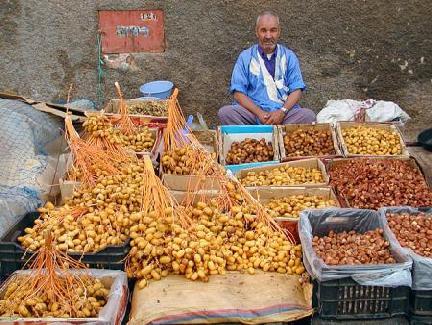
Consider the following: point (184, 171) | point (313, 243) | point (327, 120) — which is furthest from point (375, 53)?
point (313, 243)

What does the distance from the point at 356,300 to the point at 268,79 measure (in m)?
3.02

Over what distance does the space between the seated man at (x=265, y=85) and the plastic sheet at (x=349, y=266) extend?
6.73ft

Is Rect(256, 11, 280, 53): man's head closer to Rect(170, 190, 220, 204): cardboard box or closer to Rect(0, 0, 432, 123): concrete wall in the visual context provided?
Rect(0, 0, 432, 123): concrete wall

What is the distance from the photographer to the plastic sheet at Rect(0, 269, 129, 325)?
109 inches

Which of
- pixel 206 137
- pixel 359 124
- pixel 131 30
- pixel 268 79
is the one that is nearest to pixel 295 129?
pixel 359 124

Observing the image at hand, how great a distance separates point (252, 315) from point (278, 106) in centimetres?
293

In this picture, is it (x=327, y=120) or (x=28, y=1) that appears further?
(x=28, y=1)

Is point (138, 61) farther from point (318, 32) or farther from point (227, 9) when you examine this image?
point (318, 32)

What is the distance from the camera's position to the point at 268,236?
3510 millimetres

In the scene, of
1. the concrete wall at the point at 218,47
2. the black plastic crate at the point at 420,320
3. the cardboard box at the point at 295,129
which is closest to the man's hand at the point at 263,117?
the cardboard box at the point at 295,129

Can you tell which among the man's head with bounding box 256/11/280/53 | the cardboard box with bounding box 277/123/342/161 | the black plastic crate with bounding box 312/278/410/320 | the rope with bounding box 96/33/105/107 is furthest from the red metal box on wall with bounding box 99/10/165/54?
the black plastic crate with bounding box 312/278/410/320

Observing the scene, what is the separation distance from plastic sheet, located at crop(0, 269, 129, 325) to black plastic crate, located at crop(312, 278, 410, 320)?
1.04 m

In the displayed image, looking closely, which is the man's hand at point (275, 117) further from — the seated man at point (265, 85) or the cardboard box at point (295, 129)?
the cardboard box at point (295, 129)

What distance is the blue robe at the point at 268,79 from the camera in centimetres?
559
